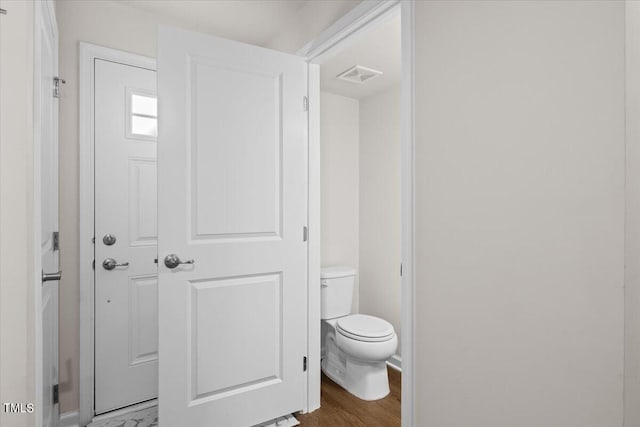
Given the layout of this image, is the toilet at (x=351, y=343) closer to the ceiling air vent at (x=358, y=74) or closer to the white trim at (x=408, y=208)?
the white trim at (x=408, y=208)

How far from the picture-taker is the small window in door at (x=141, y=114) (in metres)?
2.08

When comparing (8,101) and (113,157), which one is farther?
(113,157)

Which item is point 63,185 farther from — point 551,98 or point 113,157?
point 551,98

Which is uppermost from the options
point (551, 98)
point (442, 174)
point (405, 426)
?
point (551, 98)

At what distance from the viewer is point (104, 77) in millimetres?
1992

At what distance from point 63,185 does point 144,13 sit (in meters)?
1.17

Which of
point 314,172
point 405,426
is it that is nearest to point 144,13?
point 314,172

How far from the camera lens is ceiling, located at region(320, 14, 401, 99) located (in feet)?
6.67

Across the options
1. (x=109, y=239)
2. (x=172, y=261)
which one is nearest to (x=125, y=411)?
(x=109, y=239)

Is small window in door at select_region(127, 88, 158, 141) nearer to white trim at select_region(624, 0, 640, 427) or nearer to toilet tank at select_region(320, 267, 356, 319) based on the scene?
toilet tank at select_region(320, 267, 356, 319)

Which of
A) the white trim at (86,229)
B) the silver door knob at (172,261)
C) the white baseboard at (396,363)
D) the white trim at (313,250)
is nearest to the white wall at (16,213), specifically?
the silver door knob at (172,261)

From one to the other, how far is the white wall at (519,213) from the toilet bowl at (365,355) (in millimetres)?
865

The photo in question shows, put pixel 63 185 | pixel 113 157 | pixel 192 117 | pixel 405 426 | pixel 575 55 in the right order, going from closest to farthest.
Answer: pixel 575 55
pixel 405 426
pixel 192 117
pixel 63 185
pixel 113 157

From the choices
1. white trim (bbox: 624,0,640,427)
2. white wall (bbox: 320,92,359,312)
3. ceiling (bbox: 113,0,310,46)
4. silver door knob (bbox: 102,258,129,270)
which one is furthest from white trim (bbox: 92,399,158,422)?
ceiling (bbox: 113,0,310,46)
